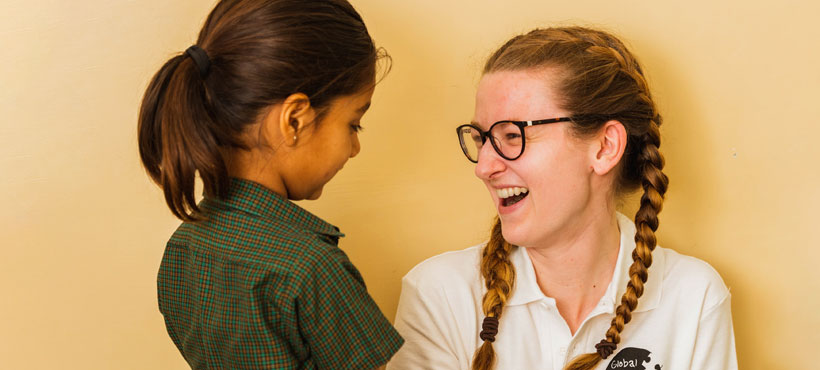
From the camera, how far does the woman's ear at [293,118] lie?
1.18m

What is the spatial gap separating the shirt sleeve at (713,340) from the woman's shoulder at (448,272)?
50cm

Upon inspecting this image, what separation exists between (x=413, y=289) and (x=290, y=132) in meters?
0.56

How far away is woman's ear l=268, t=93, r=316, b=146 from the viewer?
1.18 metres

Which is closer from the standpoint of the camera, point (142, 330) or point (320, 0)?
point (320, 0)

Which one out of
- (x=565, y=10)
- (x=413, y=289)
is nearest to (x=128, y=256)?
(x=413, y=289)

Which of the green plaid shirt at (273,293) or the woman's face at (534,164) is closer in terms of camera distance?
the green plaid shirt at (273,293)

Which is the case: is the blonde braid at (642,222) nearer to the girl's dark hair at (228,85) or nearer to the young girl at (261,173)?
the young girl at (261,173)

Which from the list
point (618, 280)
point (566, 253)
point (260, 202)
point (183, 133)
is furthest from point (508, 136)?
point (183, 133)

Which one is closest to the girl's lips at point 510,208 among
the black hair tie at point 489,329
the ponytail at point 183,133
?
the black hair tie at point 489,329

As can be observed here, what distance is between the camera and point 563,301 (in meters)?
1.62

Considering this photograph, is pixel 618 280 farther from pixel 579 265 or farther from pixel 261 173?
pixel 261 173

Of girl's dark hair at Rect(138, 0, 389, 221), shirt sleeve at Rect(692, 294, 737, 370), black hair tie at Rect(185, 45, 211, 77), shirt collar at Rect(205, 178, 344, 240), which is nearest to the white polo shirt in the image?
shirt sleeve at Rect(692, 294, 737, 370)

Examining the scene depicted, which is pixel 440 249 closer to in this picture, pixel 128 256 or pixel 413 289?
pixel 413 289

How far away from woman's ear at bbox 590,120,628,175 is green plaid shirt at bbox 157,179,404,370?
561 millimetres
